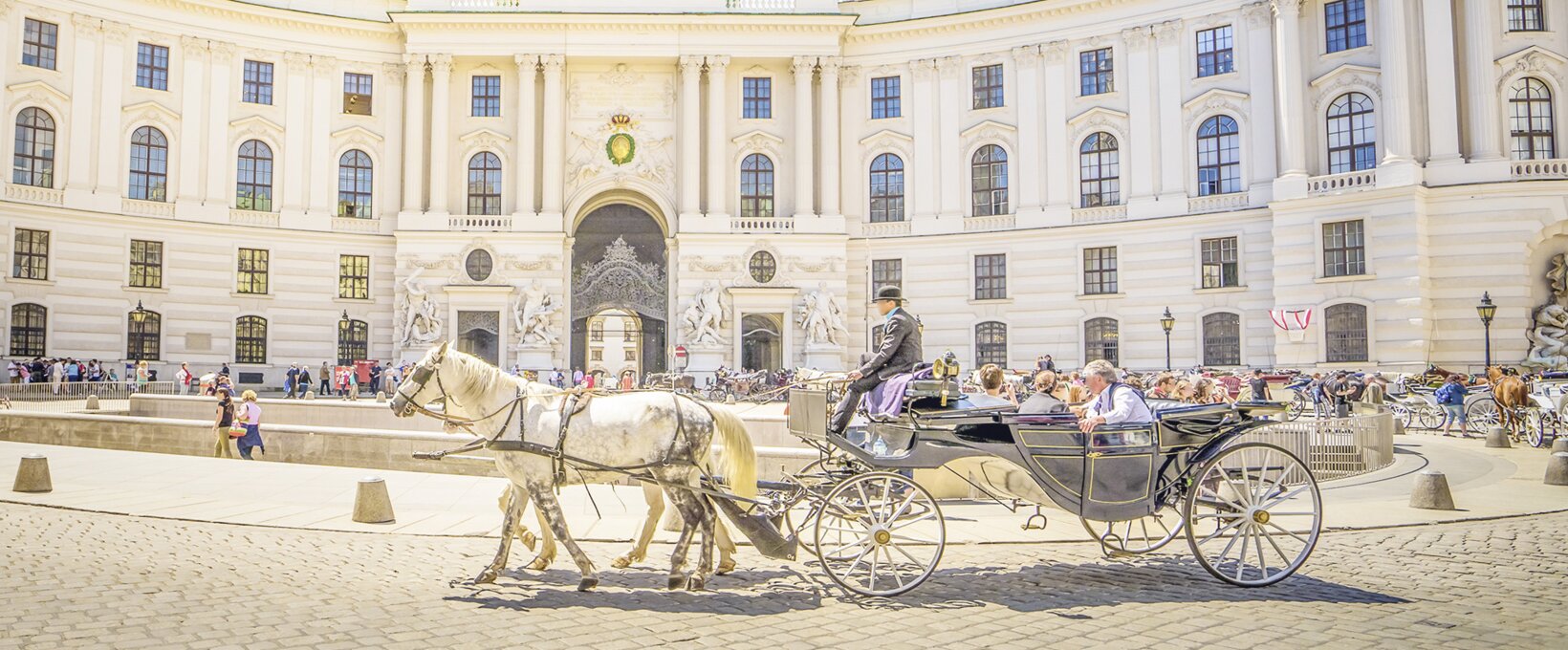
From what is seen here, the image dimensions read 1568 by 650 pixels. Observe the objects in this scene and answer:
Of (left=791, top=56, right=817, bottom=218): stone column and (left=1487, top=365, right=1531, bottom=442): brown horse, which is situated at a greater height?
(left=791, top=56, right=817, bottom=218): stone column

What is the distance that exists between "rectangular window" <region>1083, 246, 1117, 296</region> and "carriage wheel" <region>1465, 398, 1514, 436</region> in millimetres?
16994

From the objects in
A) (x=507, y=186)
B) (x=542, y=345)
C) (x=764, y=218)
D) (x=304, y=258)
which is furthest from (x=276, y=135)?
(x=764, y=218)

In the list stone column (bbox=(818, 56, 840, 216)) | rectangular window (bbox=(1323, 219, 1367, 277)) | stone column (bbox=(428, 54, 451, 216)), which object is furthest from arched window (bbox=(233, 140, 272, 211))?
rectangular window (bbox=(1323, 219, 1367, 277))

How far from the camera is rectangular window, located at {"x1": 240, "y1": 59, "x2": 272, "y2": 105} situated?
43.0 metres

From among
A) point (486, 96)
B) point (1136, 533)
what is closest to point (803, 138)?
point (486, 96)

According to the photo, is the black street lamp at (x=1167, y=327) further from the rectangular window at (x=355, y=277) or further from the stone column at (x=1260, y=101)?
the rectangular window at (x=355, y=277)

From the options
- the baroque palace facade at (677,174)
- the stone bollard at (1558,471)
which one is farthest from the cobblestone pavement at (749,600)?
the baroque palace facade at (677,174)

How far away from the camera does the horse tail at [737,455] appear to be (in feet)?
28.2

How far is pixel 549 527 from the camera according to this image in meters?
8.87

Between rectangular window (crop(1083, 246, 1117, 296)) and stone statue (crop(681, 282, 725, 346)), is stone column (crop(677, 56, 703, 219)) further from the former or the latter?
rectangular window (crop(1083, 246, 1117, 296))

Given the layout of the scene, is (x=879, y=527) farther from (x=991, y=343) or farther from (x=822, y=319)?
(x=991, y=343)

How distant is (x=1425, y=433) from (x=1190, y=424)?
20294 mm

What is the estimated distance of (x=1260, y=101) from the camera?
3822 centimetres

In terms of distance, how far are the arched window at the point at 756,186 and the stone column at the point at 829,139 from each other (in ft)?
8.54
